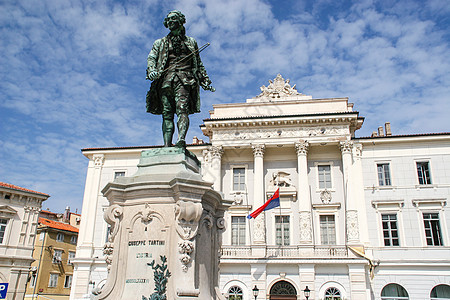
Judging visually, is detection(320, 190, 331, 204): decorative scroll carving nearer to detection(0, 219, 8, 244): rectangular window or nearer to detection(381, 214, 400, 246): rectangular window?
detection(381, 214, 400, 246): rectangular window

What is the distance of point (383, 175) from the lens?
2888cm

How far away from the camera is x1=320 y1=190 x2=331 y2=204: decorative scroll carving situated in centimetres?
2873

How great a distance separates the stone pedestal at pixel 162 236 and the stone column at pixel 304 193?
71.8 ft

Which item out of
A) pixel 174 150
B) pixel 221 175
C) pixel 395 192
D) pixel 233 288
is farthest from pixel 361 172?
pixel 174 150

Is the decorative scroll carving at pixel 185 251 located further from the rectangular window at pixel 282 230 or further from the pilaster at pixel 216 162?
the pilaster at pixel 216 162

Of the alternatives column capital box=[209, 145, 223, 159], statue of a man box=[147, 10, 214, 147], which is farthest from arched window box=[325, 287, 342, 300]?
statue of a man box=[147, 10, 214, 147]

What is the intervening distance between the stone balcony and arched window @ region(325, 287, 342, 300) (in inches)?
80.1

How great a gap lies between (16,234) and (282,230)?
813 inches

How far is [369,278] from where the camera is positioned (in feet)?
86.5

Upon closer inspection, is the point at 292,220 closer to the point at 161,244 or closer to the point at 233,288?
the point at 233,288

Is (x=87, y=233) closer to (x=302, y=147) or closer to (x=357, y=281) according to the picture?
(x=302, y=147)

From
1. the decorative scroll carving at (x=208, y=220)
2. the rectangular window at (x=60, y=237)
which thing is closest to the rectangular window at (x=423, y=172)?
the decorative scroll carving at (x=208, y=220)

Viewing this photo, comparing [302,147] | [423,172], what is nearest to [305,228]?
[302,147]

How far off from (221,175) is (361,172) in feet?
33.8
